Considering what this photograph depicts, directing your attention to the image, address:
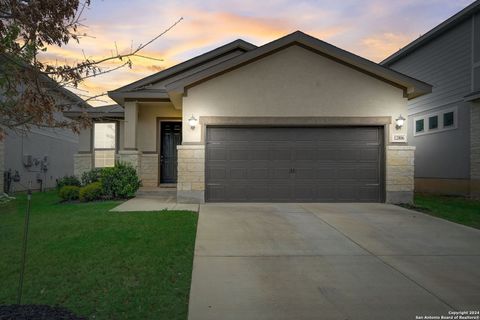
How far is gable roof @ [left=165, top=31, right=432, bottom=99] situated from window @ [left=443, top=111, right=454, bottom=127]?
5969 millimetres

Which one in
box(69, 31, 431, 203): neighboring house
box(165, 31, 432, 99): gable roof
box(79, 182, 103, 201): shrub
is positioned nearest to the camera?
box(165, 31, 432, 99): gable roof

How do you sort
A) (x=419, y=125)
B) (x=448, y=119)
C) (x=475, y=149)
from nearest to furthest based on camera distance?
(x=475, y=149), (x=448, y=119), (x=419, y=125)

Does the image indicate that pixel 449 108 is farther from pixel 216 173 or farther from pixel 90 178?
pixel 90 178

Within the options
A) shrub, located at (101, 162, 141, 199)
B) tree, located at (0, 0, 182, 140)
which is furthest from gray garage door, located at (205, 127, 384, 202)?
tree, located at (0, 0, 182, 140)

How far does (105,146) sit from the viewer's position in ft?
51.1

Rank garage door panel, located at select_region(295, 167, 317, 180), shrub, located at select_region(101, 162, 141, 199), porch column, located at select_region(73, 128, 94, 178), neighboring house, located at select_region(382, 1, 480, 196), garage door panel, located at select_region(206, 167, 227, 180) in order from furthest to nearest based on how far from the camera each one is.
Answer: porch column, located at select_region(73, 128, 94, 178)
neighboring house, located at select_region(382, 1, 480, 196)
shrub, located at select_region(101, 162, 141, 199)
garage door panel, located at select_region(295, 167, 317, 180)
garage door panel, located at select_region(206, 167, 227, 180)

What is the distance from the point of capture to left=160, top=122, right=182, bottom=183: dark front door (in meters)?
15.4

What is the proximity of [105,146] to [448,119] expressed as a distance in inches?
588

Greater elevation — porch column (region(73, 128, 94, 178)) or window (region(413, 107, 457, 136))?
window (region(413, 107, 457, 136))

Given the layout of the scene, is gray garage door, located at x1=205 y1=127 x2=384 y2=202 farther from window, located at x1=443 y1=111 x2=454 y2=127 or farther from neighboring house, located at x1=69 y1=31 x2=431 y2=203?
window, located at x1=443 y1=111 x2=454 y2=127

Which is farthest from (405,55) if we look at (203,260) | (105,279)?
(105,279)

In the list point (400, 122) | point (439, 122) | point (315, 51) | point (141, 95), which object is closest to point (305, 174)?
point (400, 122)

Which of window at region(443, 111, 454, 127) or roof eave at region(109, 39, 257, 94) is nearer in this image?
roof eave at region(109, 39, 257, 94)

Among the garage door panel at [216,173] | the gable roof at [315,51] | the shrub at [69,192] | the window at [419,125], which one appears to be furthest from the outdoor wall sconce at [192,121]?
the window at [419,125]
